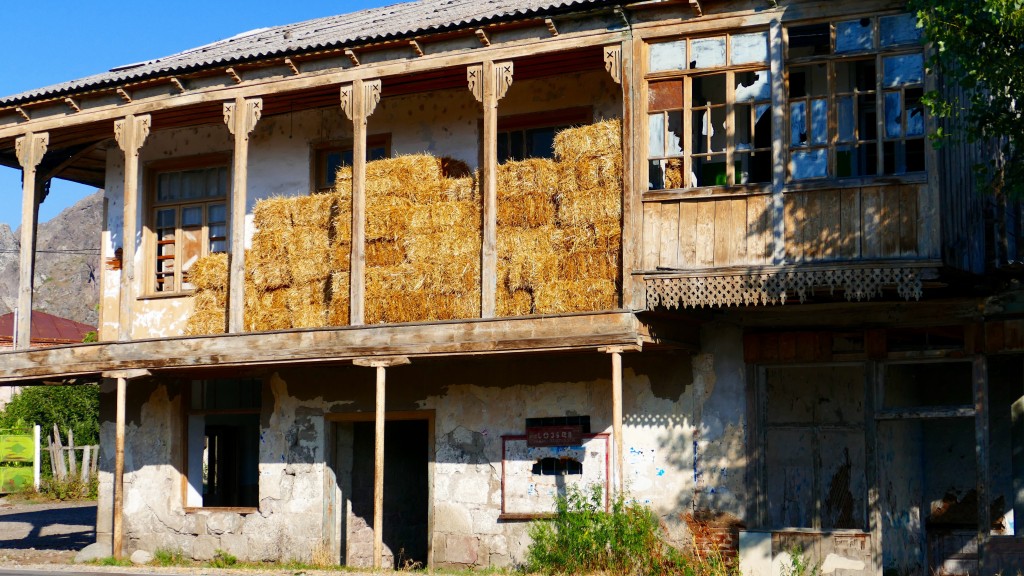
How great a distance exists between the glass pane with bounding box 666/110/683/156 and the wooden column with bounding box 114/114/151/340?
26.8 ft

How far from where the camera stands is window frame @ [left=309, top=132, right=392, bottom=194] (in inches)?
810

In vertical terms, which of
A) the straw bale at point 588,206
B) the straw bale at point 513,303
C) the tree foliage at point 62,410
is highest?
the straw bale at point 588,206

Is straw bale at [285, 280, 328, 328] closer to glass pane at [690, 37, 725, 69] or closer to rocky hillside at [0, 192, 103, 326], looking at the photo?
glass pane at [690, 37, 725, 69]

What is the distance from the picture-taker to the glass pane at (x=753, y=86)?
52.5ft

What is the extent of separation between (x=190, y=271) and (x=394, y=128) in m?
3.91

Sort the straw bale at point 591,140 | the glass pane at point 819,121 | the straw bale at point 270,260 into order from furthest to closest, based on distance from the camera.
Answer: the straw bale at point 270,260 < the straw bale at point 591,140 < the glass pane at point 819,121

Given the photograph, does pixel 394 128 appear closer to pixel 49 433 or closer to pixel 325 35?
pixel 325 35

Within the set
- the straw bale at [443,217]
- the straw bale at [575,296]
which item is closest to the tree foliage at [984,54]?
the straw bale at [575,296]

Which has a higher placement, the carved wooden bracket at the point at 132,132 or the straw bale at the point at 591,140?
the carved wooden bracket at the point at 132,132

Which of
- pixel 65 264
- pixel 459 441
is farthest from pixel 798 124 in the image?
pixel 65 264

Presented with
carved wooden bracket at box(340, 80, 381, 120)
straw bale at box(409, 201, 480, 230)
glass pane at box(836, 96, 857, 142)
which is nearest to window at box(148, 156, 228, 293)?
carved wooden bracket at box(340, 80, 381, 120)

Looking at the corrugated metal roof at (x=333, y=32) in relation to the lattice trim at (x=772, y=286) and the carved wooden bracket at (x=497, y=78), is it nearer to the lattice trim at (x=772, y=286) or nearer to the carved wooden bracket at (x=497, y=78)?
the carved wooden bracket at (x=497, y=78)

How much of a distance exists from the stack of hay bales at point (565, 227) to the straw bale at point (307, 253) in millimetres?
3080

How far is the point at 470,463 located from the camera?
60.9ft
